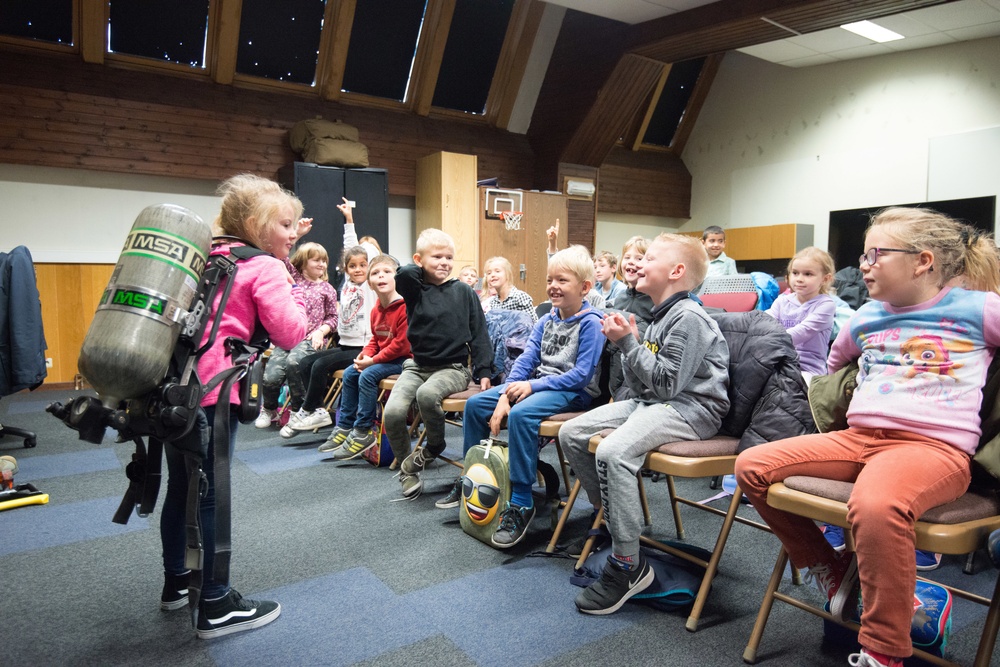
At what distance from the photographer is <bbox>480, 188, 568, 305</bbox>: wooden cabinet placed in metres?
7.88

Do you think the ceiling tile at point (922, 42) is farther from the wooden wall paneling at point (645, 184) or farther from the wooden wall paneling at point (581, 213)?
the wooden wall paneling at point (581, 213)

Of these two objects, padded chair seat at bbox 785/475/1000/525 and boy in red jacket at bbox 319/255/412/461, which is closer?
padded chair seat at bbox 785/475/1000/525

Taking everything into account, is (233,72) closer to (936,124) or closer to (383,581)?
(383,581)

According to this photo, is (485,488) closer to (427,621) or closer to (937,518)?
(427,621)

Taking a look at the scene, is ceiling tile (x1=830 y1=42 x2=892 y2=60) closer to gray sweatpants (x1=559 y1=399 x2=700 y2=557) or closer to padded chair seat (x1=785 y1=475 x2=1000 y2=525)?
gray sweatpants (x1=559 y1=399 x2=700 y2=557)

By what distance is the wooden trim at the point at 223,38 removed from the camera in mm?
6695

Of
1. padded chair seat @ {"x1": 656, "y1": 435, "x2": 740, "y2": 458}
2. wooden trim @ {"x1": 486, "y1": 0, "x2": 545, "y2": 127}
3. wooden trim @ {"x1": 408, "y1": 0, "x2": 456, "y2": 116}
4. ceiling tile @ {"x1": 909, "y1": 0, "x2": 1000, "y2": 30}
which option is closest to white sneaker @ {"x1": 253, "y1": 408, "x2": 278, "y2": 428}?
padded chair seat @ {"x1": 656, "y1": 435, "x2": 740, "y2": 458}

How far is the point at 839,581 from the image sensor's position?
1755 mm

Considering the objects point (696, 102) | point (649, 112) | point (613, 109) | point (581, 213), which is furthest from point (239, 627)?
point (696, 102)

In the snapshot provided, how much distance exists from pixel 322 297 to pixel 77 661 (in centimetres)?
304

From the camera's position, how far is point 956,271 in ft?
5.58

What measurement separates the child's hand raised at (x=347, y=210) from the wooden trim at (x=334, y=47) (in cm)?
154

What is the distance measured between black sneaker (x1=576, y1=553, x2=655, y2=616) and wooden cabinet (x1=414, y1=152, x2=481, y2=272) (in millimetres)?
5883

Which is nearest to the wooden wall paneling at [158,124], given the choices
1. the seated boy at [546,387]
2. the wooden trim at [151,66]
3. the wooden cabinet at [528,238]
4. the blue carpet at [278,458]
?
the wooden trim at [151,66]
